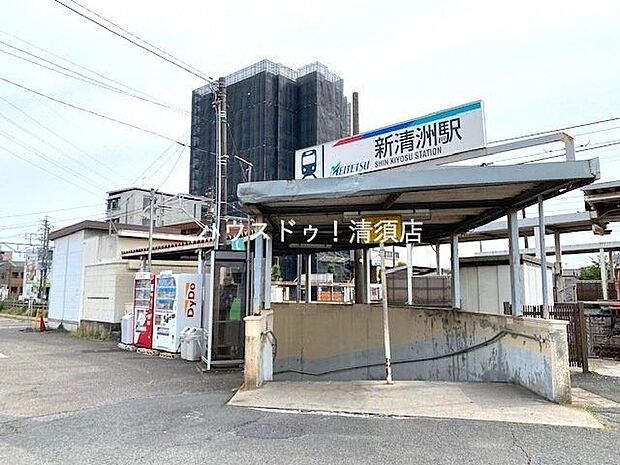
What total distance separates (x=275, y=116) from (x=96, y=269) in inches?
1086

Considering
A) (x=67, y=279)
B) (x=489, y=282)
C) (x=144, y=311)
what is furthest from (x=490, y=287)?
(x=67, y=279)

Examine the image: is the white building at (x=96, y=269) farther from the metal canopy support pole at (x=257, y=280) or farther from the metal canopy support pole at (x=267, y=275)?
the metal canopy support pole at (x=257, y=280)

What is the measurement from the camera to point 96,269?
58.7 feet

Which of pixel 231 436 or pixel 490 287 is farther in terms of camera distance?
pixel 490 287

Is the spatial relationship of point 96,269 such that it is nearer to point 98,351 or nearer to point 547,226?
point 98,351

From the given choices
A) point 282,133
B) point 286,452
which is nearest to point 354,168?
point 286,452

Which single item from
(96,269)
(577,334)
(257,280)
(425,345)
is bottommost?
(425,345)

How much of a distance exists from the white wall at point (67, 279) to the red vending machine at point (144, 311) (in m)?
7.32

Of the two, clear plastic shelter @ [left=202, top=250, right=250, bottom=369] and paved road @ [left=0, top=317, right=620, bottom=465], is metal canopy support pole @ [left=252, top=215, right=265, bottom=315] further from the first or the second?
clear plastic shelter @ [left=202, top=250, right=250, bottom=369]

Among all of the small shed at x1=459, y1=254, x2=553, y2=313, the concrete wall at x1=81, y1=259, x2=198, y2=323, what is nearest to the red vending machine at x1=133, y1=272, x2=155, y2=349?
the concrete wall at x1=81, y1=259, x2=198, y2=323

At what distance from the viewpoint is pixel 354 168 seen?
27.3 ft

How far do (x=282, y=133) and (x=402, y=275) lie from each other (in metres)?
29.8

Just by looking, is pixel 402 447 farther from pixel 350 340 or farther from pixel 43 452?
pixel 350 340

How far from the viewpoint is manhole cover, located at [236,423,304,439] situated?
4996 mm
